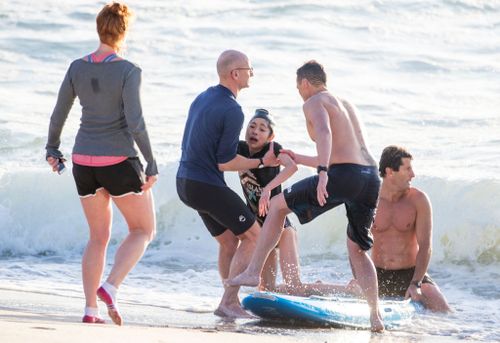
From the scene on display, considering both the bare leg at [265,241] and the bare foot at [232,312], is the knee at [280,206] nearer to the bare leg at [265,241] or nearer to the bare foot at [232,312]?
the bare leg at [265,241]

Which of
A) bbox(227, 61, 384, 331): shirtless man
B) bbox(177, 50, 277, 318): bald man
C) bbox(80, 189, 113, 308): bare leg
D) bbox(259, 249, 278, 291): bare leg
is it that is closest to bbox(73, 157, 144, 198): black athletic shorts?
bbox(80, 189, 113, 308): bare leg

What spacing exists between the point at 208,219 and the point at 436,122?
33.7 ft

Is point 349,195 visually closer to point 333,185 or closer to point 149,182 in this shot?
point 333,185

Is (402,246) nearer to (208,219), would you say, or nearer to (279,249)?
(279,249)

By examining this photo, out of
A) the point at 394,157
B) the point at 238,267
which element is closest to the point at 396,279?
the point at 394,157

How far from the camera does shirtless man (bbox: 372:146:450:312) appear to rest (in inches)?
330

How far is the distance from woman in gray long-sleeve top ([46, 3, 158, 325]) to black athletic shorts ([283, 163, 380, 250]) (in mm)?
1094

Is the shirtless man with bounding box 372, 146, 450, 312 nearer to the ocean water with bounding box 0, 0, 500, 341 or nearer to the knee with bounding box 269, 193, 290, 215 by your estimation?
the ocean water with bounding box 0, 0, 500, 341

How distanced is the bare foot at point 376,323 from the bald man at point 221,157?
2.93 ft

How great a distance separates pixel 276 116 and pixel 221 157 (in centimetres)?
1069

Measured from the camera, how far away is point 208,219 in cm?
763

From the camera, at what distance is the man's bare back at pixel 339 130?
702cm

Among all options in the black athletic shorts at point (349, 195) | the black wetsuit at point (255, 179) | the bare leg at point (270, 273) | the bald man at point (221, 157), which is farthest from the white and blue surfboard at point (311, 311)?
the black wetsuit at point (255, 179)

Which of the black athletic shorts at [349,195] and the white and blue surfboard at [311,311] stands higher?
the black athletic shorts at [349,195]
